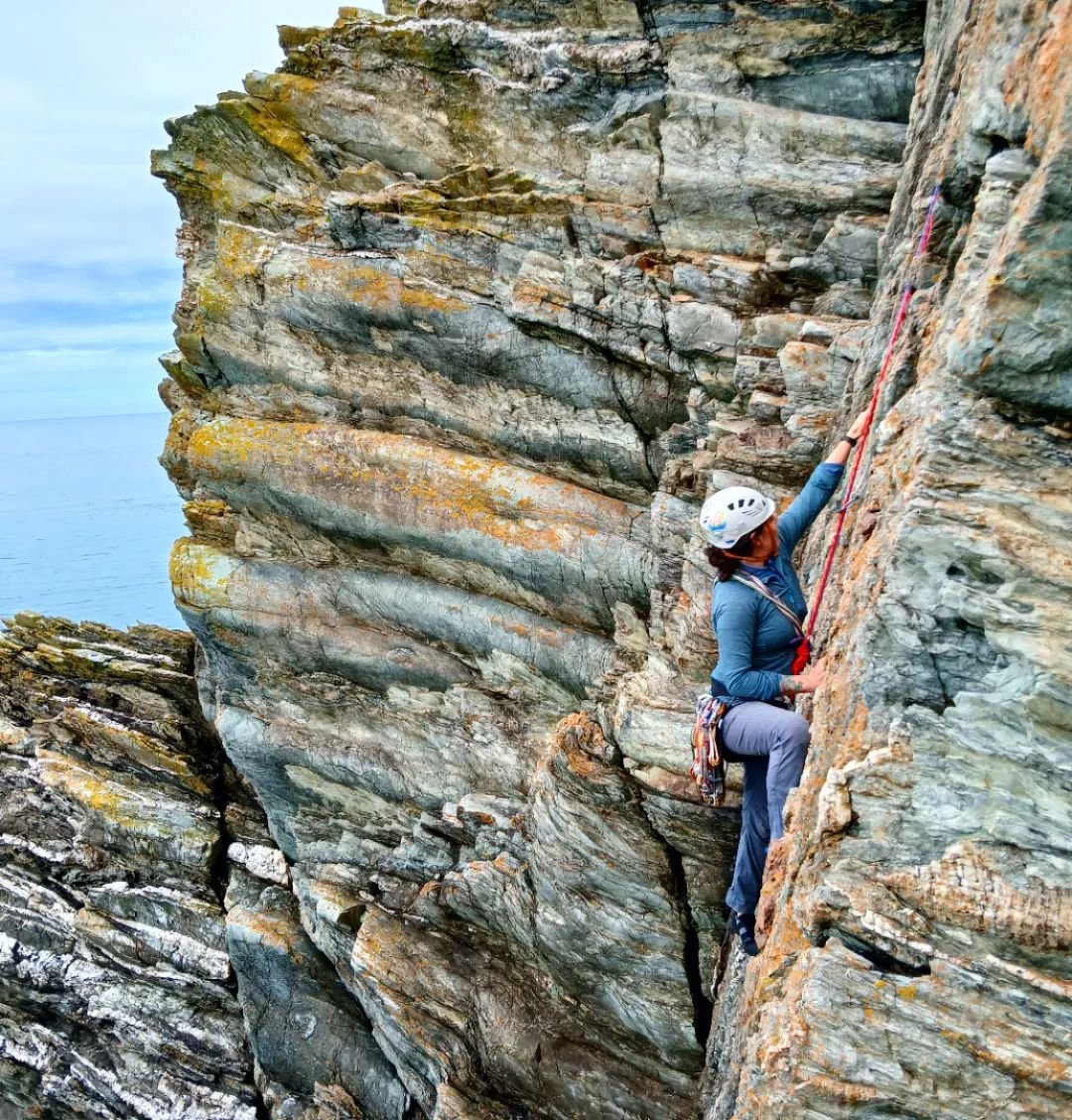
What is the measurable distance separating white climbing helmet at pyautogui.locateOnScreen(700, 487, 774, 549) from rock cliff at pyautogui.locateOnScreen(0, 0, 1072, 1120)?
122 centimetres

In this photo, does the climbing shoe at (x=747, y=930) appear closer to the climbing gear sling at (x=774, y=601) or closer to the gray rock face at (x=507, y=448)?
the gray rock face at (x=507, y=448)

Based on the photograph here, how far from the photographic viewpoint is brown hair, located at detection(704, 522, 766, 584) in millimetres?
11078

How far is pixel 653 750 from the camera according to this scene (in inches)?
610

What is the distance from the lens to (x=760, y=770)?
11.9m

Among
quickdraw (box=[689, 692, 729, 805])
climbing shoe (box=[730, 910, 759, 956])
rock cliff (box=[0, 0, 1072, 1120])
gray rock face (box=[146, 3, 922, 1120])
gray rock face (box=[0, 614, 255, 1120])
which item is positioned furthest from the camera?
gray rock face (box=[0, 614, 255, 1120])

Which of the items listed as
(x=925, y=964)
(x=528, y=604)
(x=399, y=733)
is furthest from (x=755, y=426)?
(x=399, y=733)

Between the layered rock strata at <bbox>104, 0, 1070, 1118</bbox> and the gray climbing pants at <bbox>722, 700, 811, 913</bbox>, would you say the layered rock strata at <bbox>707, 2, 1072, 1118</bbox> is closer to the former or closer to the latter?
the layered rock strata at <bbox>104, 0, 1070, 1118</bbox>

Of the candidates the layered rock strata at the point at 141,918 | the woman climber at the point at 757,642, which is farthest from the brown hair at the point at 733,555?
the layered rock strata at the point at 141,918

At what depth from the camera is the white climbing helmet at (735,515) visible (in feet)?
35.8

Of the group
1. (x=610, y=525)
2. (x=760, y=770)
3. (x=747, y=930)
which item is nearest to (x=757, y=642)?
(x=760, y=770)

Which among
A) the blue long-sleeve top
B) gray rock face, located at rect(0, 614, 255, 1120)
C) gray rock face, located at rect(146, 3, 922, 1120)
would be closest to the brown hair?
the blue long-sleeve top

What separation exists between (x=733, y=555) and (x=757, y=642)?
1155 millimetres

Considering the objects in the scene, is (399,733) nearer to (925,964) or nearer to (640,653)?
(640,653)

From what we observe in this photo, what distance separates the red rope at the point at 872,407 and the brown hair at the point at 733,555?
145 cm
